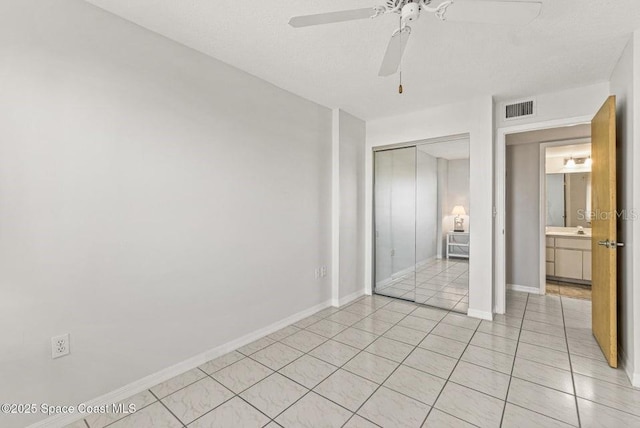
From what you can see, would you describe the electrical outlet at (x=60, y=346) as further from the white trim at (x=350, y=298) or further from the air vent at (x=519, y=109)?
the air vent at (x=519, y=109)

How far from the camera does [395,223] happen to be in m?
4.37

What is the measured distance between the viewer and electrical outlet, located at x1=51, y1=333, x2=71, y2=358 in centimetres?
173

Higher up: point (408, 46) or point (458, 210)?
point (408, 46)

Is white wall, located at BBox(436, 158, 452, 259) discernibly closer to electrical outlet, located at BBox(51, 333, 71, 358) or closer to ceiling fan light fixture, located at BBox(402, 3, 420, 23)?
ceiling fan light fixture, located at BBox(402, 3, 420, 23)

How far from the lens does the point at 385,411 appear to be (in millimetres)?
1889

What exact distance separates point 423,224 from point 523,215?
171 centimetres

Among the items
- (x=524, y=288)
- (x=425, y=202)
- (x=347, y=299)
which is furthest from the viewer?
(x=524, y=288)

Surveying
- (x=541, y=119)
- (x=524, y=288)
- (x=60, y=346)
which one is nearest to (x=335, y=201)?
(x=541, y=119)

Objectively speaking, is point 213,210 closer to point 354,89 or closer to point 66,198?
point 66,198

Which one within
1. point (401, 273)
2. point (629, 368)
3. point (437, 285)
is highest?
point (401, 273)

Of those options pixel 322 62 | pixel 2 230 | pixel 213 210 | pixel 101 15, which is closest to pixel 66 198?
pixel 2 230

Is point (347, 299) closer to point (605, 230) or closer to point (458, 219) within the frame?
point (458, 219)

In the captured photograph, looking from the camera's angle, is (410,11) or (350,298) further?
(350,298)

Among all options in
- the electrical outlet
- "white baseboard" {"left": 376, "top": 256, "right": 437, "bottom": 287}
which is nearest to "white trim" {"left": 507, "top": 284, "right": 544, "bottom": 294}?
"white baseboard" {"left": 376, "top": 256, "right": 437, "bottom": 287}
